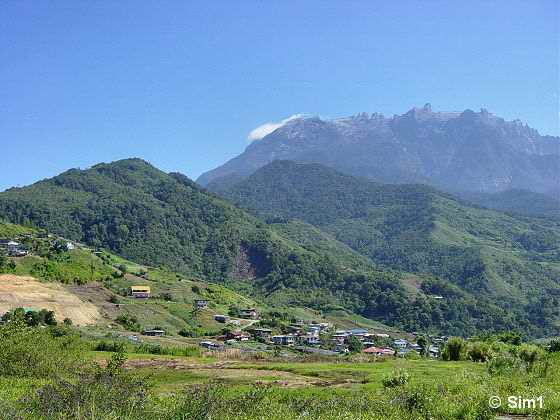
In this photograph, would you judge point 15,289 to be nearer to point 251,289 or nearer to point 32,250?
point 32,250

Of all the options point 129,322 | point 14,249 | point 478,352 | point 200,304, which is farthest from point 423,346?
point 14,249

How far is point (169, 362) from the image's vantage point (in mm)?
43438

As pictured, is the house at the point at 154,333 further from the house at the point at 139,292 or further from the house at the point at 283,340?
the house at the point at 139,292

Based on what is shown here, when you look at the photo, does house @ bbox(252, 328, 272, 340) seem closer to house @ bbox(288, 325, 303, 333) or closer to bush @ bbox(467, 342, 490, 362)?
house @ bbox(288, 325, 303, 333)

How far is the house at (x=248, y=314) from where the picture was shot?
A: 380 ft

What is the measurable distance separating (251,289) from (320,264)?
2947 centimetres

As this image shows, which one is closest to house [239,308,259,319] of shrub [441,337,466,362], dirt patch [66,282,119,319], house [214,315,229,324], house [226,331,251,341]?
house [214,315,229,324]

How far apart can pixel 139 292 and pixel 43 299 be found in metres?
27.2

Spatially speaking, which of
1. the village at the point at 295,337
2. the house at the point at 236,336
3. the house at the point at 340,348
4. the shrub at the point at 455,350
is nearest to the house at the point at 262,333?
the village at the point at 295,337

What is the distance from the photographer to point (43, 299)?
82250 millimetres

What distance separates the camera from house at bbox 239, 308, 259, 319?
11569 centimetres

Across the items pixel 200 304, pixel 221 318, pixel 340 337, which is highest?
pixel 200 304

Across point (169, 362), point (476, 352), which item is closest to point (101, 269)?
point (169, 362)

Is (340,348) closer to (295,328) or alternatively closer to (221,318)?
(295,328)
